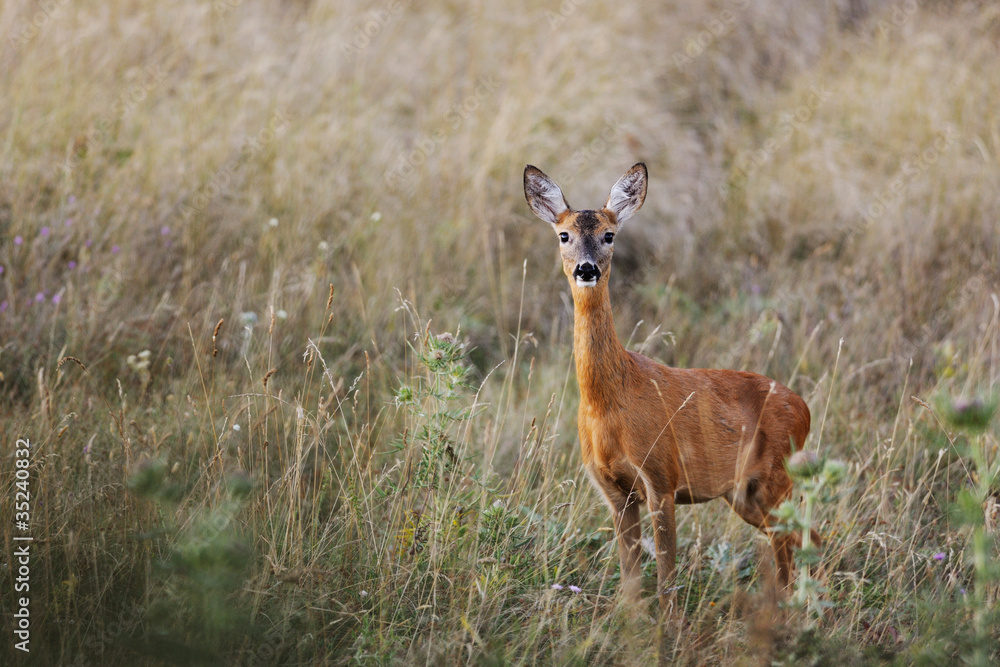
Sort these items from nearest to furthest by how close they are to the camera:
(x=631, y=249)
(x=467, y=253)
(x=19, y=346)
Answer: (x=19, y=346)
(x=467, y=253)
(x=631, y=249)

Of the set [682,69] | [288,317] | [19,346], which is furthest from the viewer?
[682,69]

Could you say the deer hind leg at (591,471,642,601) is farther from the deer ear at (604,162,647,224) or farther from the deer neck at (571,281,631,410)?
the deer ear at (604,162,647,224)

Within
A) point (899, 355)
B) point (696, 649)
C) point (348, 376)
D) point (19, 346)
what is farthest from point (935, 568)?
point (19, 346)

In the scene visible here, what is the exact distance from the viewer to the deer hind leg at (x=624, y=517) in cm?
344

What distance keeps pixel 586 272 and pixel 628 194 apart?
0.60 m

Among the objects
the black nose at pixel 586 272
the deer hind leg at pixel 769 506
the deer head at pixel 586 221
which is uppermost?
the deer head at pixel 586 221

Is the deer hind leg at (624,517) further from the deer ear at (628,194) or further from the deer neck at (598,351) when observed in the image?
the deer ear at (628,194)

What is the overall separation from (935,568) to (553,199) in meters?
2.32

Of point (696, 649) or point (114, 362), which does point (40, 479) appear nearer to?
point (114, 362)

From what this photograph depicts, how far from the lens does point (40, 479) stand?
312 centimetres

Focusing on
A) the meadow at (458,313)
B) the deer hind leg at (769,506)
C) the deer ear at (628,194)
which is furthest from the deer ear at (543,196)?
the deer hind leg at (769,506)

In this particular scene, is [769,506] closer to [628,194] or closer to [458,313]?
[628,194]

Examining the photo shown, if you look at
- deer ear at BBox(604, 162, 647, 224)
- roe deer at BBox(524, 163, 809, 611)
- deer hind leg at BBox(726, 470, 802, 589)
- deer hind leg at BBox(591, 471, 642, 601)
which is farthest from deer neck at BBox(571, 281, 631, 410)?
deer hind leg at BBox(726, 470, 802, 589)

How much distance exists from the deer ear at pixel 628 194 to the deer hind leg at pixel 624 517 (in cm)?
112
